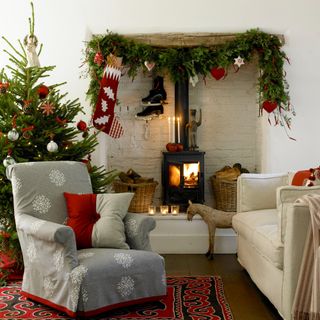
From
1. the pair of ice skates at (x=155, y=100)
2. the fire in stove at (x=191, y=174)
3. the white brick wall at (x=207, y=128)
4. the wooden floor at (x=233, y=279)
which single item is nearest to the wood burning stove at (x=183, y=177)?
the fire in stove at (x=191, y=174)

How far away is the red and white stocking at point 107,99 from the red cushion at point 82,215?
56.2 inches

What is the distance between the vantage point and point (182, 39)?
5.36 meters

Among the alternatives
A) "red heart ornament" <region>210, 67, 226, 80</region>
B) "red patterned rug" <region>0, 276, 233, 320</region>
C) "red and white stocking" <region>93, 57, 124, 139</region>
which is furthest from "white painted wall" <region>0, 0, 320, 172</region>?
"red patterned rug" <region>0, 276, 233, 320</region>

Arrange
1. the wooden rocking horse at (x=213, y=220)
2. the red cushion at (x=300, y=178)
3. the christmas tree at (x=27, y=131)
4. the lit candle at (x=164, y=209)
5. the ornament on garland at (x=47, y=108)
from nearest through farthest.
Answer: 1. the red cushion at (x=300, y=178)
2. the christmas tree at (x=27, y=131)
3. the ornament on garland at (x=47, y=108)
4. the wooden rocking horse at (x=213, y=220)
5. the lit candle at (x=164, y=209)

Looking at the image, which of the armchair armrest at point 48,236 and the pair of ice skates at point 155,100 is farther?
the pair of ice skates at point 155,100

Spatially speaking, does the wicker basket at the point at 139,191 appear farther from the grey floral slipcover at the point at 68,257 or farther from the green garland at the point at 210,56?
the grey floral slipcover at the point at 68,257

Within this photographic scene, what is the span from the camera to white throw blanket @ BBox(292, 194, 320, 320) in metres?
2.94

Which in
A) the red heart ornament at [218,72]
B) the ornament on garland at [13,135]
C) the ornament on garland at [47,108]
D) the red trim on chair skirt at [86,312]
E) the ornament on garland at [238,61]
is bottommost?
the red trim on chair skirt at [86,312]

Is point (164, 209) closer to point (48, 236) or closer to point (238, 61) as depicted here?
point (238, 61)

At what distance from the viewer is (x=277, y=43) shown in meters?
5.29

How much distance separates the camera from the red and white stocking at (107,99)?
17.0ft

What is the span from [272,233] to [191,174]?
214 cm

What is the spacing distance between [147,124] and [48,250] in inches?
108

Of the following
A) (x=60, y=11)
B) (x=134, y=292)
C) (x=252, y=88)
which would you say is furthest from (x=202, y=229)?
(x=60, y=11)
